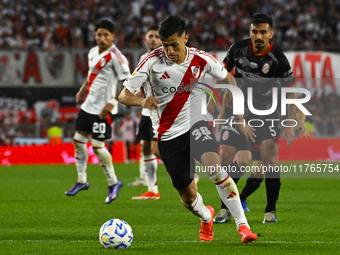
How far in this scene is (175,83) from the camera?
5219 millimetres


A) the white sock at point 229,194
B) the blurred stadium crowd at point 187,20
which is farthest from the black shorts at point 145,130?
the blurred stadium crowd at point 187,20

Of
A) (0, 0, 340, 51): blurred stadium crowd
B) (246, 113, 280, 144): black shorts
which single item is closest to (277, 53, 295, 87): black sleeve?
(246, 113, 280, 144): black shorts

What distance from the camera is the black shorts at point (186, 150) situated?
5148 millimetres

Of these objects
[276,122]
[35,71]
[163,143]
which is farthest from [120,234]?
[35,71]

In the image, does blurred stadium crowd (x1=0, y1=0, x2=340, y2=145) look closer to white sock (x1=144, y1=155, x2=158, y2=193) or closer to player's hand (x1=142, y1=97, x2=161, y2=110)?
white sock (x1=144, y1=155, x2=158, y2=193)

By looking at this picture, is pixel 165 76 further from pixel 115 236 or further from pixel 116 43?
pixel 116 43

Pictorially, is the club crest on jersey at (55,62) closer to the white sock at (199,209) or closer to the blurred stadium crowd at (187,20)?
the blurred stadium crowd at (187,20)

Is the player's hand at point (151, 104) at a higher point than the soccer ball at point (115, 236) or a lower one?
higher

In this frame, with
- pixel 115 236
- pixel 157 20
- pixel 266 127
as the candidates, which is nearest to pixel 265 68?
pixel 266 127

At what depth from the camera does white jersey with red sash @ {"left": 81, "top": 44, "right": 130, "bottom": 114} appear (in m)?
8.77

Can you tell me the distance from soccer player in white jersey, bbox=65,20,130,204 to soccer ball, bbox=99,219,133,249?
3.65m

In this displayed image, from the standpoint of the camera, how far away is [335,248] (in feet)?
16.1

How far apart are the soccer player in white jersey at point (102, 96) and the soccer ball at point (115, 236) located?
3652 mm

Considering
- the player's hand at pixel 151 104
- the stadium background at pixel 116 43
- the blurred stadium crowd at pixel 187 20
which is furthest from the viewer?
the blurred stadium crowd at pixel 187 20
